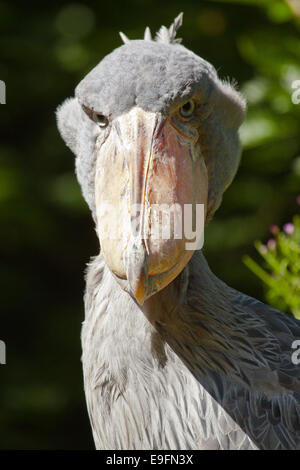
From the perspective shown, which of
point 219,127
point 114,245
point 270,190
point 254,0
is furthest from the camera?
point 270,190

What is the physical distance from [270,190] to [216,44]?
98cm

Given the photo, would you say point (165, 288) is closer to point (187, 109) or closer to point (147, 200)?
point (147, 200)

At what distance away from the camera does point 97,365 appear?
243 centimetres

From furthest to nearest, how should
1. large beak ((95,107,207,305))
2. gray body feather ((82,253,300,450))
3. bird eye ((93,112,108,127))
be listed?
1. gray body feather ((82,253,300,450))
2. bird eye ((93,112,108,127))
3. large beak ((95,107,207,305))

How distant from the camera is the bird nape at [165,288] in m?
1.99

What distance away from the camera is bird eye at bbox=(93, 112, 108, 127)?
2.13 m

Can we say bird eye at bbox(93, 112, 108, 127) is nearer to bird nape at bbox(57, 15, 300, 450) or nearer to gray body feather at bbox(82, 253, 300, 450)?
bird nape at bbox(57, 15, 300, 450)

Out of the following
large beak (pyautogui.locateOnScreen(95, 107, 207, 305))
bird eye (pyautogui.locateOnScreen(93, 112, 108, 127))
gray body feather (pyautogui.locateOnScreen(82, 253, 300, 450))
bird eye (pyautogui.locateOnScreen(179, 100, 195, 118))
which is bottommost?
gray body feather (pyautogui.locateOnScreen(82, 253, 300, 450))

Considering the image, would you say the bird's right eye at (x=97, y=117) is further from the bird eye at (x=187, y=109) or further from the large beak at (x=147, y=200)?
the bird eye at (x=187, y=109)

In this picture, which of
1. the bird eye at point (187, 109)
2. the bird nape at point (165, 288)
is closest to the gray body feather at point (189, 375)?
the bird nape at point (165, 288)

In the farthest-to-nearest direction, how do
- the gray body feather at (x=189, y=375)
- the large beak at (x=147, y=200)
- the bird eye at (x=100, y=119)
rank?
the gray body feather at (x=189, y=375) < the bird eye at (x=100, y=119) < the large beak at (x=147, y=200)

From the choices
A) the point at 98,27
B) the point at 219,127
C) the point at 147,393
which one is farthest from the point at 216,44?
the point at 147,393

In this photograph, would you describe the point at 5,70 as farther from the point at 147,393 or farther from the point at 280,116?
the point at 147,393

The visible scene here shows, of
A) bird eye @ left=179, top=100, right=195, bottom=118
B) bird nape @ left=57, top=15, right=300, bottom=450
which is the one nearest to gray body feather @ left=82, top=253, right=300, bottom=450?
bird nape @ left=57, top=15, right=300, bottom=450
